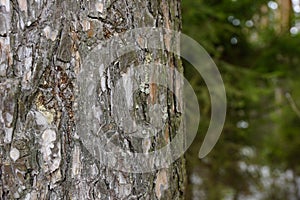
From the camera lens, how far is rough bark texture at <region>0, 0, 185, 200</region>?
929mm

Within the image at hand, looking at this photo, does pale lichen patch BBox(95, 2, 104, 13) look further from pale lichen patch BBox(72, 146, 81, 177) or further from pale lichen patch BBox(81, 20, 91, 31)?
pale lichen patch BBox(72, 146, 81, 177)

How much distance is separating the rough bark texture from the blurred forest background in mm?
1940

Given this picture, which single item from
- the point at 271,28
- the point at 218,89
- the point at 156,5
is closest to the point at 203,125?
the point at 218,89

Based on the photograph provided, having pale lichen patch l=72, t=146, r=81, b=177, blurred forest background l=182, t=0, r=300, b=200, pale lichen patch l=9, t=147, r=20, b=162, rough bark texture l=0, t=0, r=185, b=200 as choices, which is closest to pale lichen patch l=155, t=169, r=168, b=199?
rough bark texture l=0, t=0, r=185, b=200

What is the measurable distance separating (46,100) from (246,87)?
2537 millimetres

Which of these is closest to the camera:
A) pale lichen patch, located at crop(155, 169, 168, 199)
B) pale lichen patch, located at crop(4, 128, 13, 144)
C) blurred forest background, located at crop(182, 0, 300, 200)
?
pale lichen patch, located at crop(4, 128, 13, 144)

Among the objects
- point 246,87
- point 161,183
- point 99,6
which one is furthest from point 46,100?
point 246,87

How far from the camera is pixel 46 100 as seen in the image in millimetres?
946

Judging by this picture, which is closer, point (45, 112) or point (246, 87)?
point (45, 112)

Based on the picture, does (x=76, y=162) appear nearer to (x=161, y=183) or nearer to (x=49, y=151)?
(x=49, y=151)

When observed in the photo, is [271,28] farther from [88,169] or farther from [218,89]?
[88,169]

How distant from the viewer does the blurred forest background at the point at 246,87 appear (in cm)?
321

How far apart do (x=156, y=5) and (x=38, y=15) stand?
296 millimetres

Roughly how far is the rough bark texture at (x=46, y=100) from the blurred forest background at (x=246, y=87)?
6.37 feet
